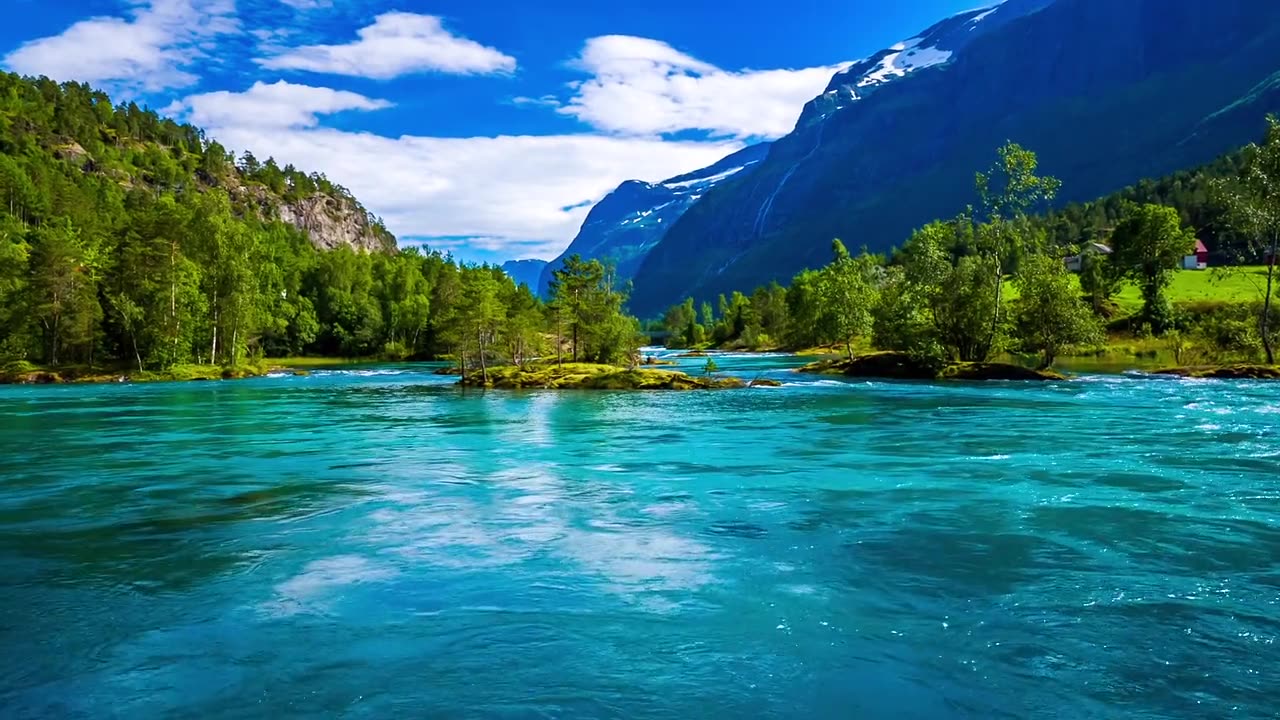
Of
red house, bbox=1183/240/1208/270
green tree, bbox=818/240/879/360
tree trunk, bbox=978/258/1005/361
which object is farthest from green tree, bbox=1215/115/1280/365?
red house, bbox=1183/240/1208/270

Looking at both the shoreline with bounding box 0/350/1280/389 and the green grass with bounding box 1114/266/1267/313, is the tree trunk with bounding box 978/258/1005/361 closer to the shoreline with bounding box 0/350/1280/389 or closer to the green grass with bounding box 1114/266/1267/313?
the shoreline with bounding box 0/350/1280/389

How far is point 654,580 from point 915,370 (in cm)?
5653

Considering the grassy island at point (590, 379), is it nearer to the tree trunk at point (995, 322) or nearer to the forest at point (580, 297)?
the forest at point (580, 297)

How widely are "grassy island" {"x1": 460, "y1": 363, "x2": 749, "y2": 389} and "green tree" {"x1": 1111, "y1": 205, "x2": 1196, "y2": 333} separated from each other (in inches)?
2220

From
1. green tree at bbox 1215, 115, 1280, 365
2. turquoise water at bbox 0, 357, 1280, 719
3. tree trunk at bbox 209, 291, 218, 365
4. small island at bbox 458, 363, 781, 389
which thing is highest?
green tree at bbox 1215, 115, 1280, 365

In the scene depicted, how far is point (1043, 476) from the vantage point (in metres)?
19.6

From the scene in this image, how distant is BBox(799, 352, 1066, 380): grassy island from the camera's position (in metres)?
55.4

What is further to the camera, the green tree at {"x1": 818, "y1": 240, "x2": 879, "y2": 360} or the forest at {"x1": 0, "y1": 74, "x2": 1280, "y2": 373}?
the green tree at {"x1": 818, "y1": 240, "x2": 879, "y2": 360}

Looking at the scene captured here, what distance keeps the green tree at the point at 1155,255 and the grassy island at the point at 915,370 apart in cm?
3976

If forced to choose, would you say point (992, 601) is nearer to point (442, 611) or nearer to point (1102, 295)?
point (442, 611)

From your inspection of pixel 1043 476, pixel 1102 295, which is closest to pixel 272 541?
pixel 1043 476

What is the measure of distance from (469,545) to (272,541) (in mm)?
3772

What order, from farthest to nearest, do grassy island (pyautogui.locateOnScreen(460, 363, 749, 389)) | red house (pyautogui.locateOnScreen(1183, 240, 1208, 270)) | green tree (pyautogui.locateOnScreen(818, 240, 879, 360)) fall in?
red house (pyautogui.locateOnScreen(1183, 240, 1208, 270)) → green tree (pyautogui.locateOnScreen(818, 240, 879, 360)) → grassy island (pyautogui.locateOnScreen(460, 363, 749, 389))

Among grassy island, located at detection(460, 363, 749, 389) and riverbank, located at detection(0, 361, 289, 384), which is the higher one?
riverbank, located at detection(0, 361, 289, 384)
